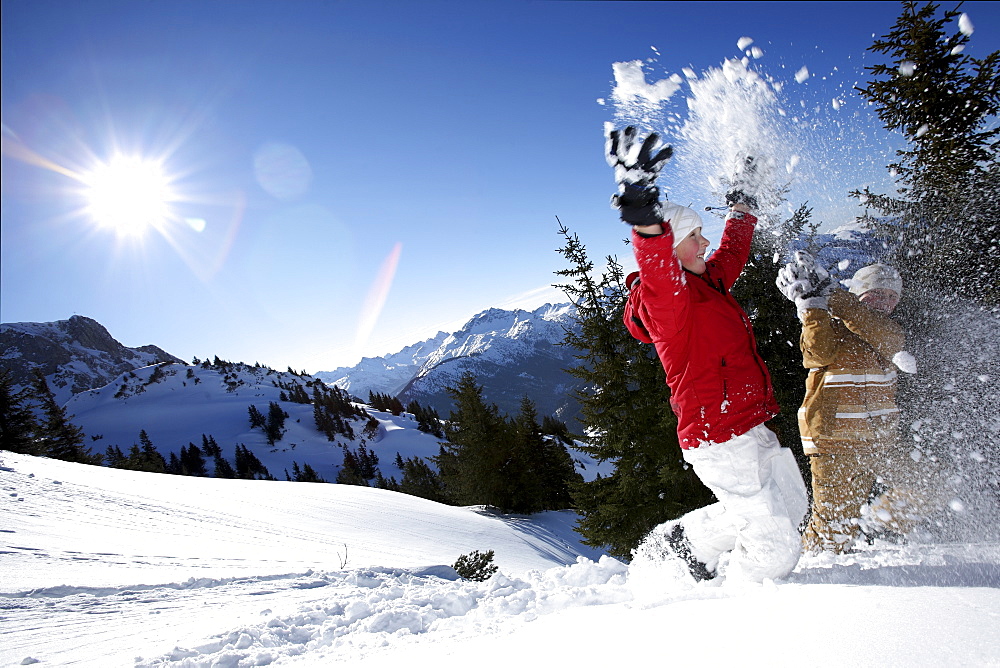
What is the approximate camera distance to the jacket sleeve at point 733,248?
3611 millimetres

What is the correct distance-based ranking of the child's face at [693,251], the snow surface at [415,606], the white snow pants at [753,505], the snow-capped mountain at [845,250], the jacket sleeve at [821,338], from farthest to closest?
the snow-capped mountain at [845,250] < the jacket sleeve at [821,338] < the child's face at [693,251] < the white snow pants at [753,505] < the snow surface at [415,606]

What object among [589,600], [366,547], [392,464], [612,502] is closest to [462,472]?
[612,502]

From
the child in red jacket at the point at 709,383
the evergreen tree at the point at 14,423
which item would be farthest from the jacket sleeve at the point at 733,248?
the evergreen tree at the point at 14,423

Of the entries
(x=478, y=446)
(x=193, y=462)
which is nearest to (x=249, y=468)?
(x=193, y=462)

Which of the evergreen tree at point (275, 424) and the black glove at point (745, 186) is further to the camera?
the evergreen tree at point (275, 424)

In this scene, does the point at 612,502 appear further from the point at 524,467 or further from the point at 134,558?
the point at 524,467

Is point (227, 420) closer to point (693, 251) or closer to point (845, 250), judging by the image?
point (845, 250)

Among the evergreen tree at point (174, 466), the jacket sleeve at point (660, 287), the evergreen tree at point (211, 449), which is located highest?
the evergreen tree at point (211, 449)

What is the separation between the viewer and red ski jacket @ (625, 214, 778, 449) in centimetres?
288

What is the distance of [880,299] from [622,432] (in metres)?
5.36

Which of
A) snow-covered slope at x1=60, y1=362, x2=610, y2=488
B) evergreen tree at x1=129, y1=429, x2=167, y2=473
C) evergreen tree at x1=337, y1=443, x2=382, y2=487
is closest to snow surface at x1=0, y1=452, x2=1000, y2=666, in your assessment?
evergreen tree at x1=129, y1=429, x2=167, y2=473

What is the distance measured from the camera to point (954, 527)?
342 cm

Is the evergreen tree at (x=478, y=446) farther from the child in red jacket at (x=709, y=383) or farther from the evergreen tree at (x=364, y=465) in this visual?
the evergreen tree at (x=364, y=465)

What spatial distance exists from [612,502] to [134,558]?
25.0ft
